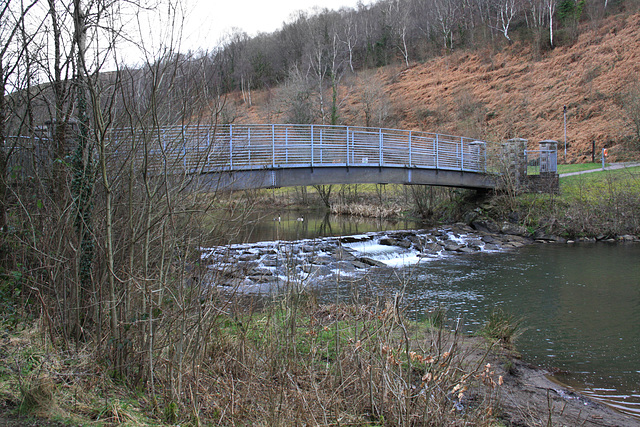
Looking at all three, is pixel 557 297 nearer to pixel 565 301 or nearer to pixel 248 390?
pixel 565 301

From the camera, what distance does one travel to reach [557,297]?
11.2 m

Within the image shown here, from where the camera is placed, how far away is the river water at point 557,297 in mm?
6969

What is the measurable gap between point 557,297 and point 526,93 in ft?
126

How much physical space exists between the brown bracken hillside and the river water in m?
13.1

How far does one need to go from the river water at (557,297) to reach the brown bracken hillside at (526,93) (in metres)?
13.1

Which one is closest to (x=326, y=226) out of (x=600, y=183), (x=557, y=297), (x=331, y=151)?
(x=331, y=151)

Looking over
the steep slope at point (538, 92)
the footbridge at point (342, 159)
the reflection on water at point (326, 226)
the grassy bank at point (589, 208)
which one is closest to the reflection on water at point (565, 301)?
the grassy bank at point (589, 208)

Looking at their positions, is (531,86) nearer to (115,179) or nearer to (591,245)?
(591,245)

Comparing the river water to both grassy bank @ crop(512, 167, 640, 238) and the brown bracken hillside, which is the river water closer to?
grassy bank @ crop(512, 167, 640, 238)

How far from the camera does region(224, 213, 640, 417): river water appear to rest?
6969mm

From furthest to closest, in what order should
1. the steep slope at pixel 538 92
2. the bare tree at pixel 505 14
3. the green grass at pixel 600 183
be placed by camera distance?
the bare tree at pixel 505 14, the steep slope at pixel 538 92, the green grass at pixel 600 183

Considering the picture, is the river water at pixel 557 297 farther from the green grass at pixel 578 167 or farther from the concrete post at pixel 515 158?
the green grass at pixel 578 167

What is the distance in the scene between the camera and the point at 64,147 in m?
5.52

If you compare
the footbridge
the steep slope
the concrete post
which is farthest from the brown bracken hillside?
the footbridge
